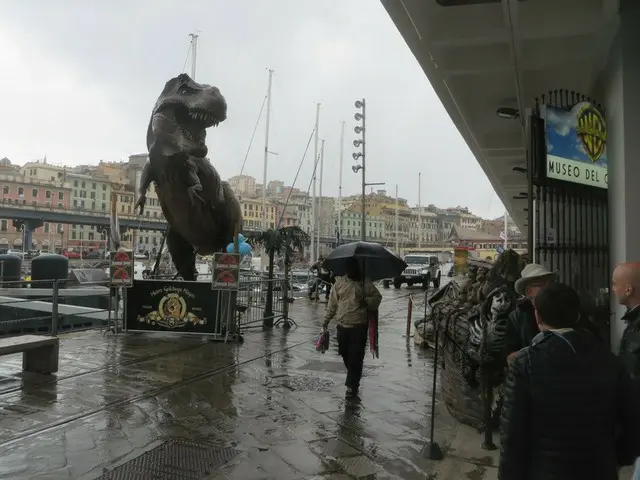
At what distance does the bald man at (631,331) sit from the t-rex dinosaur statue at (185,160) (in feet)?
24.9

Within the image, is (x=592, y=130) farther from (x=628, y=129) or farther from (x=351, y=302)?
(x=351, y=302)

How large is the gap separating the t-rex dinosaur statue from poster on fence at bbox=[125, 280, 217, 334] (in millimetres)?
1127

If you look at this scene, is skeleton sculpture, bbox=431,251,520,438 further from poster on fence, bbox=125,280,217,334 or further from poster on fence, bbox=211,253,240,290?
poster on fence, bbox=125,280,217,334

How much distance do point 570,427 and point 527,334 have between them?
5.54ft

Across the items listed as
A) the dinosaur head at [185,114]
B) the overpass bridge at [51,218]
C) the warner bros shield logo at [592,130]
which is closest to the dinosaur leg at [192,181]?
the dinosaur head at [185,114]

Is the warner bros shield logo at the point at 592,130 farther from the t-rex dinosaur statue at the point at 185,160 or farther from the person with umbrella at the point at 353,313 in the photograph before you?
the t-rex dinosaur statue at the point at 185,160

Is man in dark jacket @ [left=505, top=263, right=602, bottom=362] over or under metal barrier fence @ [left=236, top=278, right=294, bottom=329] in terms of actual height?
over

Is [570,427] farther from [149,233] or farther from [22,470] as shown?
[149,233]

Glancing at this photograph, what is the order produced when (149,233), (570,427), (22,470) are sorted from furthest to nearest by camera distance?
(149,233) → (22,470) → (570,427)

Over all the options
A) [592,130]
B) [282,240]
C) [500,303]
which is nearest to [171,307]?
[282,240]

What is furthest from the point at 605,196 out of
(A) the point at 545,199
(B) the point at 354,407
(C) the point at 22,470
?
(C) the point at 22,470

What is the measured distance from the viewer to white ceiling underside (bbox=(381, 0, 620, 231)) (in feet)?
16.9

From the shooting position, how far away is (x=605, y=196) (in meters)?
5.55

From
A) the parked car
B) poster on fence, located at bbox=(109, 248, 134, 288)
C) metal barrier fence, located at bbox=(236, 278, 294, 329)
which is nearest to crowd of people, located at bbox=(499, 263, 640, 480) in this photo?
poster on fence, located at bbox=(109, 248, 134, 288)
